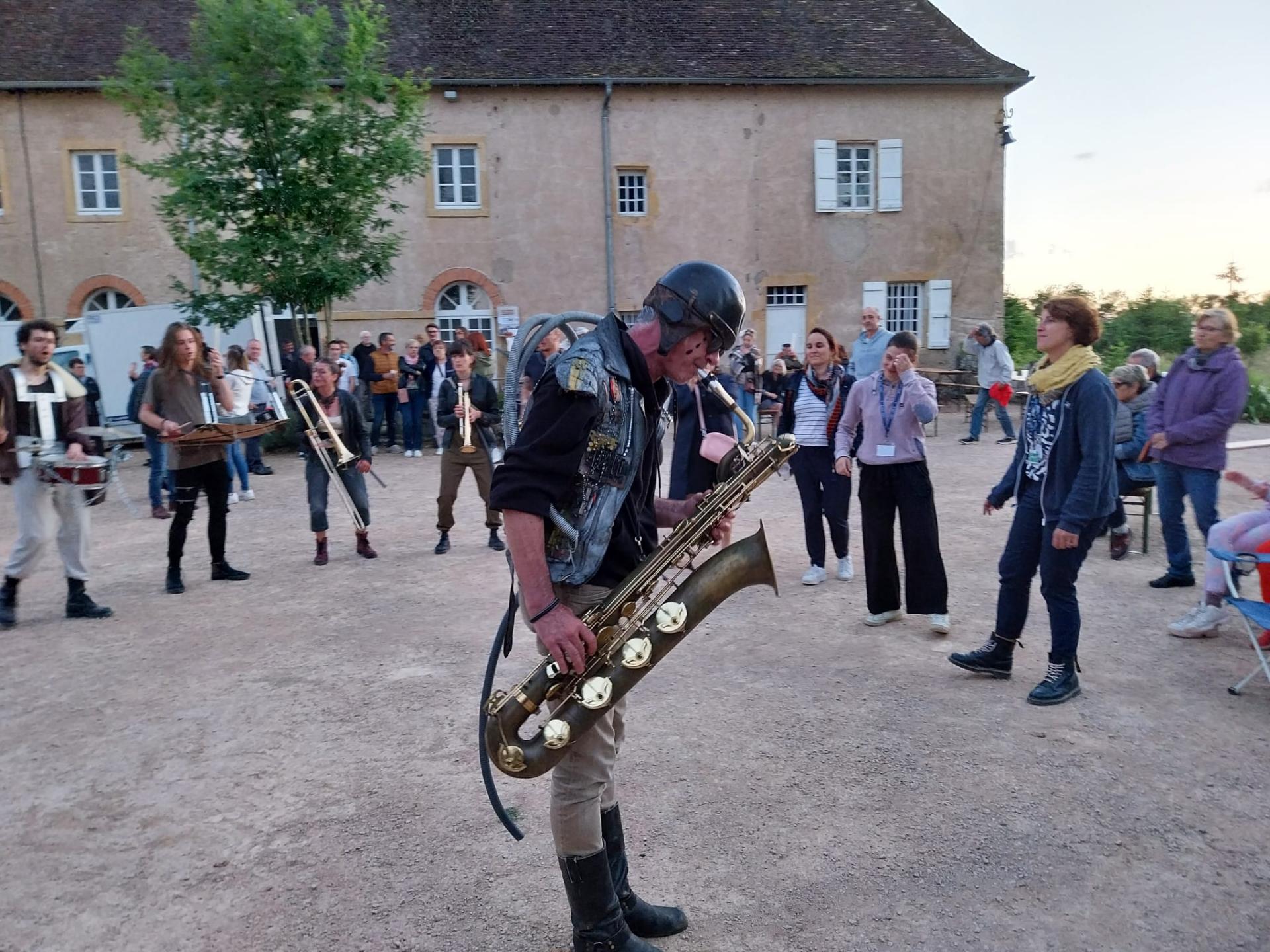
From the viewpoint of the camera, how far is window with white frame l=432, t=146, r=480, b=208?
70.1 feet

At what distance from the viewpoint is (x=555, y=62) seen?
837 inches

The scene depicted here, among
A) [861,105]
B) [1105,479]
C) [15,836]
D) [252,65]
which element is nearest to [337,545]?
[15,836]

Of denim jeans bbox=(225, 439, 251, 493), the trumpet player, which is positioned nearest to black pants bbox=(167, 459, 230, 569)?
the trumpet player

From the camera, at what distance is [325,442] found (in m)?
8.78

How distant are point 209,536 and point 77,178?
1660cm

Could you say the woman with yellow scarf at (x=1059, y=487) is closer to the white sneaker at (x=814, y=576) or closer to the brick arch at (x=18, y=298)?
the white sneaker at (x=814, y=576)

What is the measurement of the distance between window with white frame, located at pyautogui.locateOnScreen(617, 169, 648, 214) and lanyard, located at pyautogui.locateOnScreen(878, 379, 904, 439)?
16.5m

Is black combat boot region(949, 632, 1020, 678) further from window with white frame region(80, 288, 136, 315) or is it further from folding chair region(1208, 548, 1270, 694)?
window with white frame region(80, 288, 136, 315)

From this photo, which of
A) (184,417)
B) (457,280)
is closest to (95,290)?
(457,280)

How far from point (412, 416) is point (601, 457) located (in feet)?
44.6

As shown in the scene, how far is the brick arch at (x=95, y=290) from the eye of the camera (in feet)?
67.5

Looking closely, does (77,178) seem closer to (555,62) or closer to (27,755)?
(555,62)

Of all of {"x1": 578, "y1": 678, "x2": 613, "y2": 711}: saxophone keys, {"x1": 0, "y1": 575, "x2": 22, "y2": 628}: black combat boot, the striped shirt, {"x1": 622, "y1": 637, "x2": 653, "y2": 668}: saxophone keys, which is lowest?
{"x1": 0, "y1": 575, "x2": 22, "y2": 628}: black combat boot

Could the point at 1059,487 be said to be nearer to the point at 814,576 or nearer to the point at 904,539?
the point at 904,539
